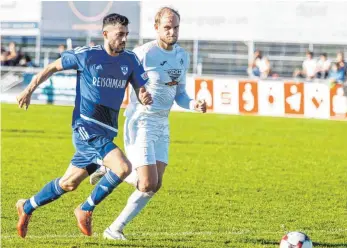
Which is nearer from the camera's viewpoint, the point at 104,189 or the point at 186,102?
the point at 104,189

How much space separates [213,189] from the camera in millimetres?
13258

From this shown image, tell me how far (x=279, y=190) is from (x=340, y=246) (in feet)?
15.1

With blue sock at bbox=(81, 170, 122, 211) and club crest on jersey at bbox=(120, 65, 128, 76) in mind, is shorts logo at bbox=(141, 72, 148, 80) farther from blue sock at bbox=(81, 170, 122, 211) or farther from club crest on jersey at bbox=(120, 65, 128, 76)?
blue sock at bbox=(81, 170, 122, 211)

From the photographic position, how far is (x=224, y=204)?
11.7 m

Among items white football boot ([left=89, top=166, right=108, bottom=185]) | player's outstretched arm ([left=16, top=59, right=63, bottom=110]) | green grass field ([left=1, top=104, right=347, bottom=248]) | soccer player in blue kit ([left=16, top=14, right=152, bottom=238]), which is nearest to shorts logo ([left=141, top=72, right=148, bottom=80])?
soccer player in blue kit ([left=16, top=14, right=152, bottom=238])

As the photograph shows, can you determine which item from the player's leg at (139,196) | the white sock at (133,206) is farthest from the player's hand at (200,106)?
the white sock at (133,206)

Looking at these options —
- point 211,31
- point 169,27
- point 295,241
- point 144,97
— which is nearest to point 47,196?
point 144,97

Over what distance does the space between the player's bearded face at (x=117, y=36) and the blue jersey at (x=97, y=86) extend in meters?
0.12

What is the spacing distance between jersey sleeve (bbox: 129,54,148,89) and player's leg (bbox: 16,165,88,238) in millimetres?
967

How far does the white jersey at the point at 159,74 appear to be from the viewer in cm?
917

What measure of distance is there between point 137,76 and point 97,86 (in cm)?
43

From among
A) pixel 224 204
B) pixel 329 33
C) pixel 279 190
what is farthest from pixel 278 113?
pixel 224 204

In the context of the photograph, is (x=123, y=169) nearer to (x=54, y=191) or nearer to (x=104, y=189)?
(x=104, y=189)

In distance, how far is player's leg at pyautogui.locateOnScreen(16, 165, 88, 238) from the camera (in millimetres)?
8570
